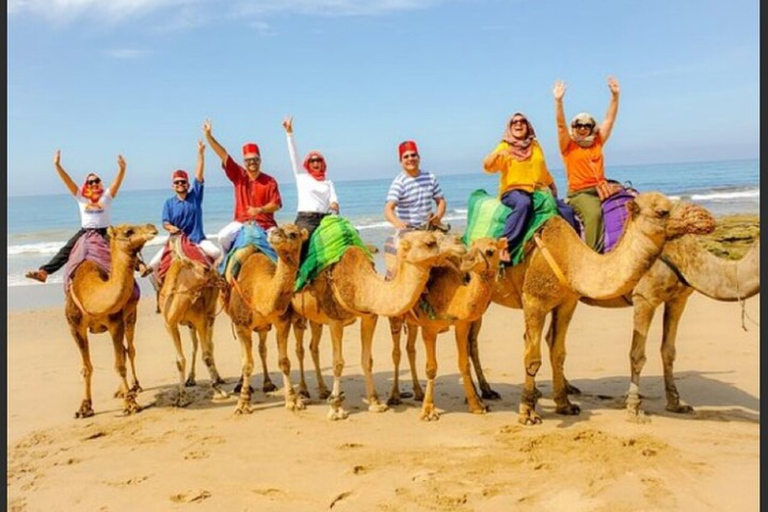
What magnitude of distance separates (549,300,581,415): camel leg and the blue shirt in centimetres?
457

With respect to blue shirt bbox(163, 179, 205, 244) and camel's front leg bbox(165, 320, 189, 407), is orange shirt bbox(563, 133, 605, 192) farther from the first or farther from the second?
camel's front leg bbox(165, 320, 189, 407)

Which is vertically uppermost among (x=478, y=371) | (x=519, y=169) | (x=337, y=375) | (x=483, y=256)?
(x=519, y=169)

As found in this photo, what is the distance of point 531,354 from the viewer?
24.0 feet

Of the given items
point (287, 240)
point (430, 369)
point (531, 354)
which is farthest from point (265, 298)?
point (531, 354)

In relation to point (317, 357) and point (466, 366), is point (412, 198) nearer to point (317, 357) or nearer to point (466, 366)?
point (466, 366)

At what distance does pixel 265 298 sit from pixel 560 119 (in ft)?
12.1

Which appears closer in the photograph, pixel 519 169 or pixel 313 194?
pixel 519 169

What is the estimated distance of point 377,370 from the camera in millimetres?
10594

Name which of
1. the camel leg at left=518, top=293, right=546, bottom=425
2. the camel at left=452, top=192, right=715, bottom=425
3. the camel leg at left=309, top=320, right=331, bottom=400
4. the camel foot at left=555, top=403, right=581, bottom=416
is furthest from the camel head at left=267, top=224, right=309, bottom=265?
the camel foot at left=555, top=403, right=581, bottom=416

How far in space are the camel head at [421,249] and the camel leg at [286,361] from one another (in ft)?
6.75

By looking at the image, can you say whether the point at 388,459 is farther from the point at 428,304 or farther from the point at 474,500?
the point at 428,304

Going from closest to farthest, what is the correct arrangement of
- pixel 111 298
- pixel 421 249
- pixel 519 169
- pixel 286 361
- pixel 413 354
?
pixel 421 249
pixel 519 169
pixel 111 298
pixel 286 361
pixel 413 354

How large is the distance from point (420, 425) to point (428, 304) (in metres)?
1.29

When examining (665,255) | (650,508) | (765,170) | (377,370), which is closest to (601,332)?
(377,370)
